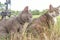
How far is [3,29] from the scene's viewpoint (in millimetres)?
4680

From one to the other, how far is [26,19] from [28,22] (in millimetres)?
92

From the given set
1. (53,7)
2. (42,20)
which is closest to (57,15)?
(53,7)

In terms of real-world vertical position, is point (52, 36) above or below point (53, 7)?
below

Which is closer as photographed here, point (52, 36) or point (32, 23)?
point (52, 36)

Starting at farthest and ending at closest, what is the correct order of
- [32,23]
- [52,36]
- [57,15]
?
[57,15]
[32,23]
[52,36]

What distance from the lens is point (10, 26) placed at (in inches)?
180

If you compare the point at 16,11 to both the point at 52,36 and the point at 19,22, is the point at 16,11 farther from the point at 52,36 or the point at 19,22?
the point at 52,36

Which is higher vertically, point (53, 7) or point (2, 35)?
point (53, 7)

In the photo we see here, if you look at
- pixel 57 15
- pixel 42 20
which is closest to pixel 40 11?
pixel 57 15

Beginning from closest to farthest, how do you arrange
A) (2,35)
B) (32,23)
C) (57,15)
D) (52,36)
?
(52,36), (2,35), (32,23), (57,15)

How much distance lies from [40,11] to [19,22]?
0.88m

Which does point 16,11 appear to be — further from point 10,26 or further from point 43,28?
point 43,28

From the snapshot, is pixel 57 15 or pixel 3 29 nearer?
pixel 3 29

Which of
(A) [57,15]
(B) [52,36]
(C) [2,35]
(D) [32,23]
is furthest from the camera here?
(A) [57,15]
